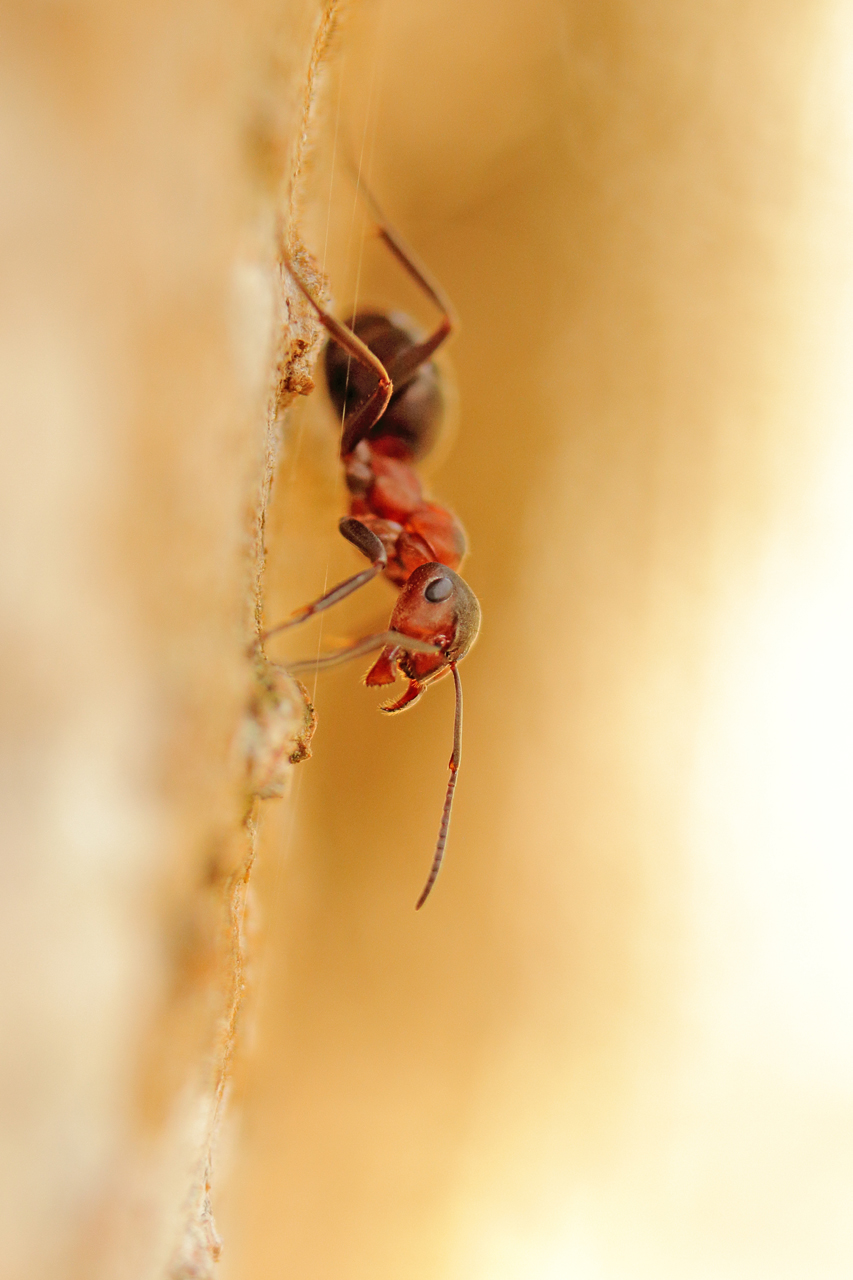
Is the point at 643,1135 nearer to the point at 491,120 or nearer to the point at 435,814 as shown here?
the point at 435,814

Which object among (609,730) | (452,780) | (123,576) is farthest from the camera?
(609,730)

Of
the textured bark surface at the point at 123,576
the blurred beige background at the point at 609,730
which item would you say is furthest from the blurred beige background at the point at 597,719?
the textured bark surface at the point at 123,576

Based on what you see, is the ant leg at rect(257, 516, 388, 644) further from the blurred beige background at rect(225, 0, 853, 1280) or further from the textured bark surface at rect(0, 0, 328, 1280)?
the textured bark surface at rect(0, 0, 328, 1280)

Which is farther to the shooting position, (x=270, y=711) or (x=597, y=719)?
(x=597, y=719)

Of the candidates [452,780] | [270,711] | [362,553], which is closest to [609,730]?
[452,780]

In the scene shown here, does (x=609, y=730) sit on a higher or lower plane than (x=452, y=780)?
higher

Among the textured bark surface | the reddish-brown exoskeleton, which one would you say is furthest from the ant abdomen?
the textured bark surface

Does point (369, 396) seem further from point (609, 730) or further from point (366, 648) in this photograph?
point (609, 730)

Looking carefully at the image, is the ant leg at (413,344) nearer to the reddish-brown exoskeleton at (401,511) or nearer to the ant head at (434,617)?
the reddish-brown exoskeleton at (401,511)
